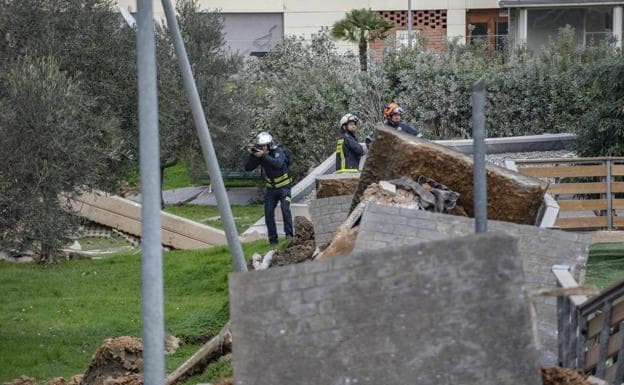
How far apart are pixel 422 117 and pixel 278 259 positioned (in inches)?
573

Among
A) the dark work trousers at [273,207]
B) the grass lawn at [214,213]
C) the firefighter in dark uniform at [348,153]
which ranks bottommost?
the grass lawn at [214,213]

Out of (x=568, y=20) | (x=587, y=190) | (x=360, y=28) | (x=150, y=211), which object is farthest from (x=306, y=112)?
(x=150, y=211)

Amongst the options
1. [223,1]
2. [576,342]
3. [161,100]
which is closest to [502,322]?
[576,342]

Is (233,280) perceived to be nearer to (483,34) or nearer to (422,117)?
(422,117)

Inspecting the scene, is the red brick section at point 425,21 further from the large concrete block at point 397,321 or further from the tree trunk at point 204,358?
the large concrete block at point 397,321

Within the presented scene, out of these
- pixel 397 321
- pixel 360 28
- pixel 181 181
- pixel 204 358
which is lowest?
pixel 181 181

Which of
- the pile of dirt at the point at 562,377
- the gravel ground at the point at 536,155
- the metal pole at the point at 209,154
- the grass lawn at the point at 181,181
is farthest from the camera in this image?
the grass lawn at the point at 181,181

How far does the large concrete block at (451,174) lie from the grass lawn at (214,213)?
1327 centimetres

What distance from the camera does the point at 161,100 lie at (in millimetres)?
19328

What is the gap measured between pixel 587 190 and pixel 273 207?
4330 millimetres

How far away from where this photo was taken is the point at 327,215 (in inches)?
470

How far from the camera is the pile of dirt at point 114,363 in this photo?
10.0 m

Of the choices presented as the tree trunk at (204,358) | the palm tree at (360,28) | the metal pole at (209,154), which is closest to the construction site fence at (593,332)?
the tree trunk at (204,358)

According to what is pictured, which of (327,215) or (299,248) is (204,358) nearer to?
(327,215)
